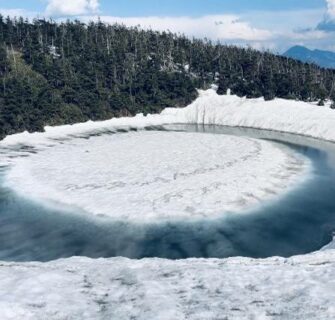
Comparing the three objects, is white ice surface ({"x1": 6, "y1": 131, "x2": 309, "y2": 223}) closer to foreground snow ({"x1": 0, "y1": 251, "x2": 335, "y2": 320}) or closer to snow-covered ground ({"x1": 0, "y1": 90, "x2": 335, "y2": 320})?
snow-covered ground ({"x1": 0, "y1": 90, "x2": 335, "y2": 320})

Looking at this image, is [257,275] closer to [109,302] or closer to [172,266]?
[172,266]

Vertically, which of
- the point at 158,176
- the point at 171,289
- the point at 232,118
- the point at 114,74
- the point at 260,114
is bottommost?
the point at 232,118

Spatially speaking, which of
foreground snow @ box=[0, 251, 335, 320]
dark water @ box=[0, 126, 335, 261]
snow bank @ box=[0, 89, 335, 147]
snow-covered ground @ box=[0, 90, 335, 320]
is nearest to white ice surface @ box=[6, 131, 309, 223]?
dark water @ box=[0, 126, 335, 261]

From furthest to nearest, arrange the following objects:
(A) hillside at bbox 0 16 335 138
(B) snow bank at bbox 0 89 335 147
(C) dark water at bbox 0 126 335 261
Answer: (A) hillside at bbox 0 16 335 138
(B) snow bank at bbox 0 89 335 147
(C) dark water at bbox 0 126 335 261

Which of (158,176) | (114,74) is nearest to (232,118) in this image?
(114,74)

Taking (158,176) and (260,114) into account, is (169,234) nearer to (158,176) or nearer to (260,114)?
(158,176)

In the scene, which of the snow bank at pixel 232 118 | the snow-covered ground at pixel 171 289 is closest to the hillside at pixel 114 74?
the snow bank at pixel 232 118

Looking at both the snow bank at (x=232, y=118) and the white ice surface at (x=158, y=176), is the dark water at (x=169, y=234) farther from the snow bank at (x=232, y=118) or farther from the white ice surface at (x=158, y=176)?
the snow bank at (x=232, y=118)
